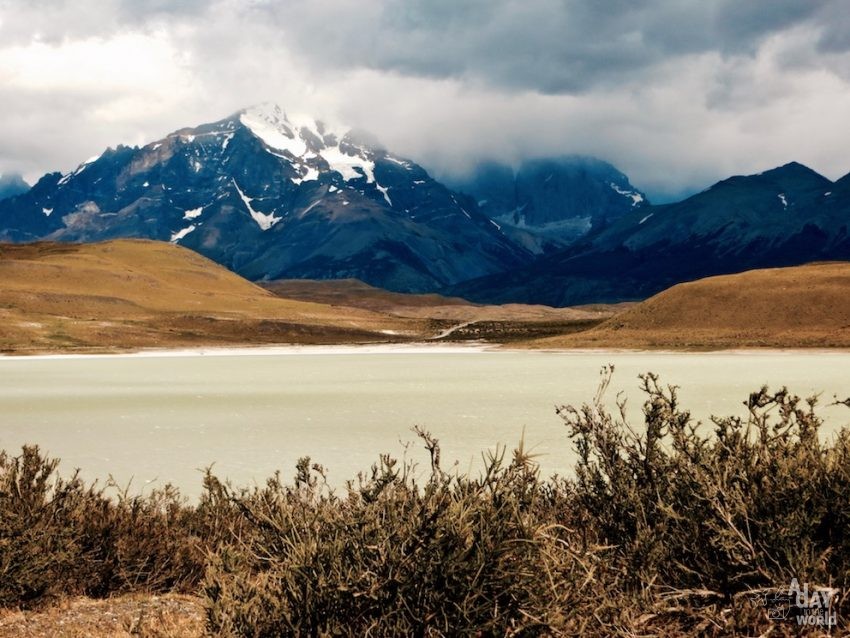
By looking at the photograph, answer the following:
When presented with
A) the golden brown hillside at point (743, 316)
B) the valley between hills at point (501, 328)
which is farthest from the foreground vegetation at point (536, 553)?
the golden brown hillside at point (743, 316)

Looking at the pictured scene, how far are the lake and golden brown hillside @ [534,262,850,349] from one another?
2802 centimetres

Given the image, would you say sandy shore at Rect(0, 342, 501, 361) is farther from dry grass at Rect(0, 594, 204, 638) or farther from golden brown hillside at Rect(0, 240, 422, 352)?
dry grass at Rect(0, 594, 204, 638)

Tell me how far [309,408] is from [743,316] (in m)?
103

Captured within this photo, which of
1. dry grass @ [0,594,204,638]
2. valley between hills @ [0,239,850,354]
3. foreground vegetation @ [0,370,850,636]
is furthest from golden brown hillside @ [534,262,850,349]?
dry grass @ [0,594,204,638]

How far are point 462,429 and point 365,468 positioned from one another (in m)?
10.6

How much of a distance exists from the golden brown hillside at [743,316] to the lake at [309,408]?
28.0m

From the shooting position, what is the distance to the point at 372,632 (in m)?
5.86

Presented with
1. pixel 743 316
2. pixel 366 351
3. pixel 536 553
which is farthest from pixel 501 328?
pixel 536 553

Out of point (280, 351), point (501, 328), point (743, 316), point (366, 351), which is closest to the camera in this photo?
point (366, 351)

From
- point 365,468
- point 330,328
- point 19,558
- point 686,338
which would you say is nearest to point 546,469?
point 365,468
